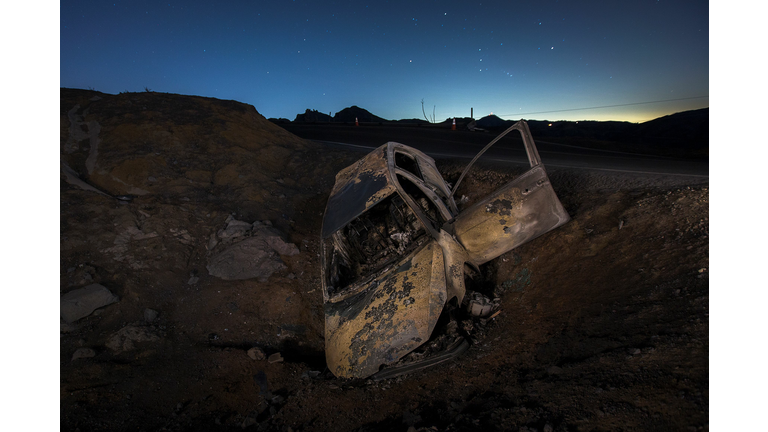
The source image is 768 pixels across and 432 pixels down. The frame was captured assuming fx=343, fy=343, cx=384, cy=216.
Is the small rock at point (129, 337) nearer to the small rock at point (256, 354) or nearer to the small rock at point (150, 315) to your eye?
the small rock at point (150, 315)

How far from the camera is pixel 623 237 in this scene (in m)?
4.03

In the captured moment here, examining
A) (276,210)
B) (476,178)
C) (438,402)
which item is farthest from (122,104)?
(438,402)

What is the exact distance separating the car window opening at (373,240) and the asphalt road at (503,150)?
3458mm

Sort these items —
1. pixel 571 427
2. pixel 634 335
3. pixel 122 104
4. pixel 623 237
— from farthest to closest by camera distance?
pixel 122 104
pixel 623 237
pixel 634 335
pixel 571 427

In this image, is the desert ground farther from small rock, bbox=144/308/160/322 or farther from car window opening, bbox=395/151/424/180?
car window opening, bbox=395/151/424/180

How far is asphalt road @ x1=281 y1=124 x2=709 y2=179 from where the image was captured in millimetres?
6465

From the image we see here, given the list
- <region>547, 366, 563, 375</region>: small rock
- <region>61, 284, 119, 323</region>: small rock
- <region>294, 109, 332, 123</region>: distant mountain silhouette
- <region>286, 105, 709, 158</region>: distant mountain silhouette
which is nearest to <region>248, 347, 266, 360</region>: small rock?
<region>61, 284, 119, 323</region>: small rock

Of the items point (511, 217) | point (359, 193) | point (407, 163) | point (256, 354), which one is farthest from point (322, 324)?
point (407, 163)

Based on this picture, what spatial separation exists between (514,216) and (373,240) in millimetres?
2255

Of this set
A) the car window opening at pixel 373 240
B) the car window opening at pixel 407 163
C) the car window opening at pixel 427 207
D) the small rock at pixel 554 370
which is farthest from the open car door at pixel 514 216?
the car window opening at pixel 407 163

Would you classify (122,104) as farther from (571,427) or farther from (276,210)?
(571,427)

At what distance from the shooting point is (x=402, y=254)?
4242 mm

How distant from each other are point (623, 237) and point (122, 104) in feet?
38.8

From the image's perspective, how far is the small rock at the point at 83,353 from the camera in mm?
3809
